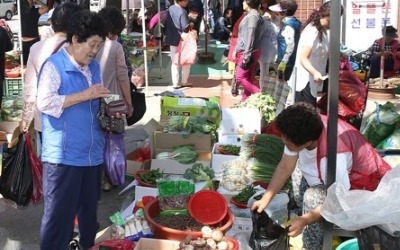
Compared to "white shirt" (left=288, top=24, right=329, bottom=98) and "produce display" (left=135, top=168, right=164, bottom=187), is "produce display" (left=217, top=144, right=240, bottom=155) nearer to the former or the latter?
"produce display" (left=135, top=168, right=164, bottom=187)

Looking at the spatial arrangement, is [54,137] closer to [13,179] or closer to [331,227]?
[13,179]

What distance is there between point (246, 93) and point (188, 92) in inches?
75.8

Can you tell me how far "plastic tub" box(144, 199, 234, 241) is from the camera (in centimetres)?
373

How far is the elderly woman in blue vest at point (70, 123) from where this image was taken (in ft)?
11.4

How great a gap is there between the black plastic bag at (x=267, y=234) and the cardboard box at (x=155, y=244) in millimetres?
528

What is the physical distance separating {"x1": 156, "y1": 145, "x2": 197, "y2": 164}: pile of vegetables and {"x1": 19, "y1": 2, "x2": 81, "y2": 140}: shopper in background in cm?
172

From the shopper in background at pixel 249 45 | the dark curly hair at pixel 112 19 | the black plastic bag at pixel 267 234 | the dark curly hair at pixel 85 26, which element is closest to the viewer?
the dark curly hair at pixel 85 26

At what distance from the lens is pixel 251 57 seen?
812 cm

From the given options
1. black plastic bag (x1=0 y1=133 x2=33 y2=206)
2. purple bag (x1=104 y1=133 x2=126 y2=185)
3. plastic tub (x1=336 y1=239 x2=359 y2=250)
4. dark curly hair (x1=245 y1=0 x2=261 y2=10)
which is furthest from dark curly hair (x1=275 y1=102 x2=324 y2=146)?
dark curly hair (x1=245 y1=0 x2=261 y2=10)

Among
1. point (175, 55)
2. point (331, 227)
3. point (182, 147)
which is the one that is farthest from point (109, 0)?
point (331, 227)

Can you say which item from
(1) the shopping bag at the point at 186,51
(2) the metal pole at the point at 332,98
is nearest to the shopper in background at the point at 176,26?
(1) the shopping bag at the point at 186,51

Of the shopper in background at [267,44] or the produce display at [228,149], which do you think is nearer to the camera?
the produce display at [228,149]

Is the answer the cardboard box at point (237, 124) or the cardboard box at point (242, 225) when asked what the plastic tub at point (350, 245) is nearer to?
the cardboard box at point (242, 225)

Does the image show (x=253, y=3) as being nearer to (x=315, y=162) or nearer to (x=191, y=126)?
(x=191, y=126)
